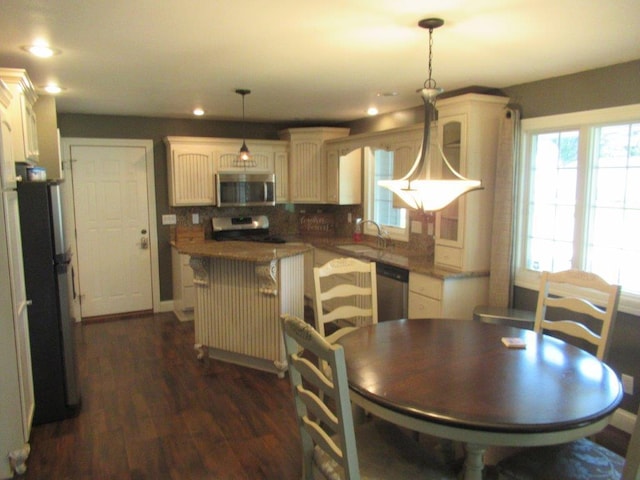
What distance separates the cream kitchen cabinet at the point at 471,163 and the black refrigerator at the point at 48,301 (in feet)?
9.39

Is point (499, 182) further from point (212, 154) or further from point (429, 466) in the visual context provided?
point (212, 154)

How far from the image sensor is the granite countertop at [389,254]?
12.2ft

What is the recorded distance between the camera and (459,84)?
3705 mm

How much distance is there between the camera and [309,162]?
5.84m

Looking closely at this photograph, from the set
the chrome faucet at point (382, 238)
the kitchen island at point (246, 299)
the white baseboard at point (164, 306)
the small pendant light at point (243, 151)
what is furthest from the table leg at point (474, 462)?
the white baseboard at point (164, 306)

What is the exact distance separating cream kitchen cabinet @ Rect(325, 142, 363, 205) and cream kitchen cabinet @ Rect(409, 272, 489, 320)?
192cm

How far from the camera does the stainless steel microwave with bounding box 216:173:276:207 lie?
5.55 metres

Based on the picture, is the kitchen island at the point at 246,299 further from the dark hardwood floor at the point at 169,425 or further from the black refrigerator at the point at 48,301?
the black refrigerator at the point at 48,301

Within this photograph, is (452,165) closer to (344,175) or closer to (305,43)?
(305,43)

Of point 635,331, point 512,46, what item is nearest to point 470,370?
point 635,331

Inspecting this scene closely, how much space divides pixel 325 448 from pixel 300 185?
445 cm

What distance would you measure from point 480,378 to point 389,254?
8.87 ft

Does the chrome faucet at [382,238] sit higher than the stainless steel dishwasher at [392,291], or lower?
higher

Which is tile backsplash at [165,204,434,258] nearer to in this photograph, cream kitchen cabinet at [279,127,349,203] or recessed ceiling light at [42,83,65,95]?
cream kitchen cabinet at [279,127,349,203]
